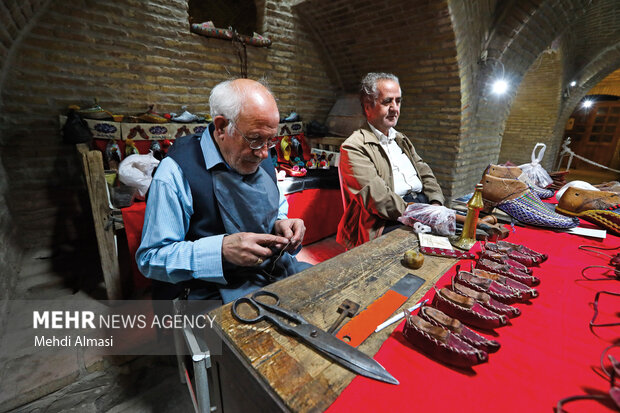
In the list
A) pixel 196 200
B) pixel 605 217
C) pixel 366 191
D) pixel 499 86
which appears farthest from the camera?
pixel 499 86

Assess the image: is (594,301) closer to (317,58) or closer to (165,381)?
(165,381)

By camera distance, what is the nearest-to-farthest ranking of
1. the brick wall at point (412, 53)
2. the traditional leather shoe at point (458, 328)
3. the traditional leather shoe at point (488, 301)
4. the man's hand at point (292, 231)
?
the traditional leather shoe at point (458, 328) → the traditional leather shoe at point (488, 301) → the man's hand at point (292, 231) → the brick wall at point (412, 53)

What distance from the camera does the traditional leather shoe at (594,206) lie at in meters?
1.76

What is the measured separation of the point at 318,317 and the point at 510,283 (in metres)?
0.80

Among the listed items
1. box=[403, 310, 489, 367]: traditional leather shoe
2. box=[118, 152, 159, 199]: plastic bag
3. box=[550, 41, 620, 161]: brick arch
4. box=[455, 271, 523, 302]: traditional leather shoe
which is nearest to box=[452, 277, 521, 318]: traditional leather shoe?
box=[455, 271, 523, 302]: traditional leather shoe

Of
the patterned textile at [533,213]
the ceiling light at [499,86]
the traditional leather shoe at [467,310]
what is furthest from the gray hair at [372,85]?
the ceiling light at [499,86]

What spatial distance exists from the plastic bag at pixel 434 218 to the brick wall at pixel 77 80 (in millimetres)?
3751

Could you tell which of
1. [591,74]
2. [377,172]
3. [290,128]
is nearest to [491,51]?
[290,128]

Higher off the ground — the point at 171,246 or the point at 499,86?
the point at 499,86

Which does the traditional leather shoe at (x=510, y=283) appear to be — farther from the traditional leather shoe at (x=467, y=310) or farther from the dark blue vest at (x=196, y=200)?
the dark blue vest at (x=196, y=200)

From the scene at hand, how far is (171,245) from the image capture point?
1277mm

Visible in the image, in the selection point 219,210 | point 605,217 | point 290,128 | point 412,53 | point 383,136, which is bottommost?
point 605,217

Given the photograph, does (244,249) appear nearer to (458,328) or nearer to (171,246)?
(171,246)

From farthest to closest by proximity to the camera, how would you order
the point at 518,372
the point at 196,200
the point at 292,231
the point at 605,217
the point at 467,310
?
1. the point at 605,217
2. the point at 292,231
3. the point at 196,200
4. the point at 467,310
5. the point at 518,372
